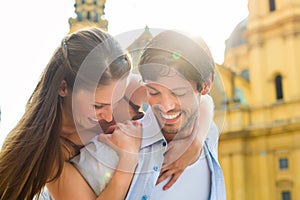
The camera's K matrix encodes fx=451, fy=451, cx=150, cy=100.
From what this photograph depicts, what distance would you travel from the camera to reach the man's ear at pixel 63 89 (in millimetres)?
1753

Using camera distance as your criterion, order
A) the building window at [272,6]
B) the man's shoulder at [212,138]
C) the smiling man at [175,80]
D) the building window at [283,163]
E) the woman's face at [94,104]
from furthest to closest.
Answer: the building window at [272,6]
the building window at [283,163]
the man's shoulder at [212,138]
the woman's face at [94,104]
the smiling man at [175,80]

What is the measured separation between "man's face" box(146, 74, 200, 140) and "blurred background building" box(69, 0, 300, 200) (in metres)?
17.2

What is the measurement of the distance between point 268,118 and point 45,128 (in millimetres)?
18227

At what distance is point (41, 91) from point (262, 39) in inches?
764

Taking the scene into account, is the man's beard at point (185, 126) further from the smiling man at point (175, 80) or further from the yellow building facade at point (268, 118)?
the yellow building facade at point (268, 118)

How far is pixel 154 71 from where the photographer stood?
64.0 inches

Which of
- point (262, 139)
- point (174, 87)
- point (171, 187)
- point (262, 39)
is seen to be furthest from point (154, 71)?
point (262, 39)

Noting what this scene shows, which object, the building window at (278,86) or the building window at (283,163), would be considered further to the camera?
the building window at (278,86)

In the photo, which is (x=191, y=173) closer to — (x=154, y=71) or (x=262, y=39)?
(x=154, y=71)

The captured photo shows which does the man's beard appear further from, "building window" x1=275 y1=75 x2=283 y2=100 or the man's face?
"building window" x1=275 y1=75 x2=283 y2=100

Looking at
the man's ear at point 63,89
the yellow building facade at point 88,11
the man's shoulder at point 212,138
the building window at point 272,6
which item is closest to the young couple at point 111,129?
the man's ear at point 63,89

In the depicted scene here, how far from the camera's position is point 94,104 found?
1761 millimetres

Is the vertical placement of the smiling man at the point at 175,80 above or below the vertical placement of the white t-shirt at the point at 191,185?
above

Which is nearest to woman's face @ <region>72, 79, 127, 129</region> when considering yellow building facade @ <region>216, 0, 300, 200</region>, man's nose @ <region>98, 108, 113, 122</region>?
man's nose @ <region>98, 108, 113, 122</region>
